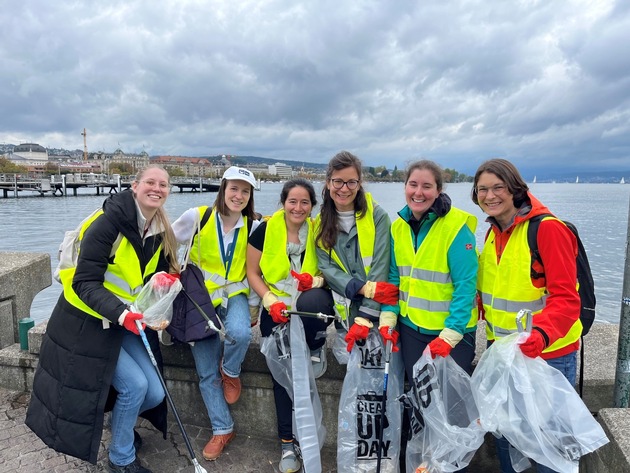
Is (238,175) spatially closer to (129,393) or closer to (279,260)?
(279,260)

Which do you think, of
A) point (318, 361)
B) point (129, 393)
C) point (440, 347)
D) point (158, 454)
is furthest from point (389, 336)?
point (158, 454)

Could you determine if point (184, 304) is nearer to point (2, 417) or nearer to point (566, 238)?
point (2, 417)

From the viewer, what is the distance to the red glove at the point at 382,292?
110 inches

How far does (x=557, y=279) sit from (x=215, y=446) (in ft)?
8.19

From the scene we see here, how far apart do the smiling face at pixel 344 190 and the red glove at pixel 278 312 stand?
2.58ft

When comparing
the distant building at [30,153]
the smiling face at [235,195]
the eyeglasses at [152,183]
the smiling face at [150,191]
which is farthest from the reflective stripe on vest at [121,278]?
the distant building at [30,153]

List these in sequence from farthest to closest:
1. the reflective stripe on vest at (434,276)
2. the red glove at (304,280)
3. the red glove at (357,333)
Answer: the red glove at (304,280) → the red glove at (357,333) → the reflective stripe on vest at (434,276)

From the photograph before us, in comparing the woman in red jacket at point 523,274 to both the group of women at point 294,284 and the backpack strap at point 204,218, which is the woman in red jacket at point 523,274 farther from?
the backpack strap at point 204,218

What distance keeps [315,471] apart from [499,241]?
74.2 inches

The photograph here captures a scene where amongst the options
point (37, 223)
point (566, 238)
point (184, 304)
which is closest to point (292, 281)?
point (184, 304)

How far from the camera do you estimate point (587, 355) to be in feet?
10.3

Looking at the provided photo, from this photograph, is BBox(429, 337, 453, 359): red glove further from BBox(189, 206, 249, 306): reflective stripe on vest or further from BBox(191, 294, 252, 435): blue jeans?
BBox(189, 206, 249, 306): reflective stripe on vest

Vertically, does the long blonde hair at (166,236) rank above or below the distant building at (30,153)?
below

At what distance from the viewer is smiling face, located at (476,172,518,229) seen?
2.50 metres
